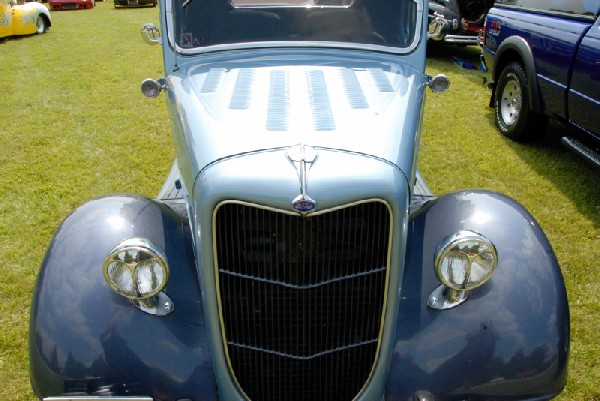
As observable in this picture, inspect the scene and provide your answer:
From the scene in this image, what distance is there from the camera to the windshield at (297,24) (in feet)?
11.0

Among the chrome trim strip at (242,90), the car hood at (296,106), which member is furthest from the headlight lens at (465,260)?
the chrome trim strip at (242,90)

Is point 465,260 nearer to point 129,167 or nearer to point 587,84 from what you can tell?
point 587,84

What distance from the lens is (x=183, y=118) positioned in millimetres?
2770

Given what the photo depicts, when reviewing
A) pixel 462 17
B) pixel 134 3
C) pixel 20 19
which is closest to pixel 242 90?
pixel 462 17

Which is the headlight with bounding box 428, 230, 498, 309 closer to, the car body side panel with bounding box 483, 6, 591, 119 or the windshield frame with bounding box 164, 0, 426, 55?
Answer: the windshield frame with bounding box 164, 0, 426, 55

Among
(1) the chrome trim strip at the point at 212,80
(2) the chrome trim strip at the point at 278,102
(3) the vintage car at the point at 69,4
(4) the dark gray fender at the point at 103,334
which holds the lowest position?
(3) the vintage car at the point at 69,4

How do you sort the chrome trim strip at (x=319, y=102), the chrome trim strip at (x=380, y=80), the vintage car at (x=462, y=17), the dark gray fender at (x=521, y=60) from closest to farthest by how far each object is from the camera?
1. the chrome trim strip at (x=319, y=102)
2. the chrome trim strip at (x=380, y=80)
3. the dark gray fender at (x=521, y=60)
4. the vintage car at (x=462, y=17)

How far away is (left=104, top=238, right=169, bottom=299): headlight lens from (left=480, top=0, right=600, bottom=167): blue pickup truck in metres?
4.43

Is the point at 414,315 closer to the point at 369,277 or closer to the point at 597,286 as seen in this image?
the point at 369,277

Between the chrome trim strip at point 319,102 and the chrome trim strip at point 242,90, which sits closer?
the chrome trim strip at point 319,102

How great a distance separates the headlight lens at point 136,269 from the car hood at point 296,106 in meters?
0.39

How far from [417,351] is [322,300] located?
48 centimetres

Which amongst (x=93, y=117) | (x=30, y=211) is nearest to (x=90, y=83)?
(x=93, y=117)

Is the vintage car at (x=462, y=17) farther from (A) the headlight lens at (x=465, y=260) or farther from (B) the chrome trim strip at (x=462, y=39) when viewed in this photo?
(A) the headlight lens at (x=465, y=260)
